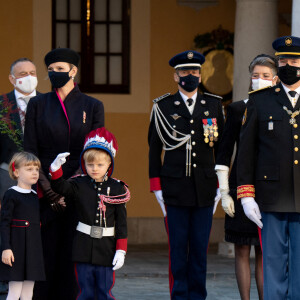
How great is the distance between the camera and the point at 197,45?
47.3 ft

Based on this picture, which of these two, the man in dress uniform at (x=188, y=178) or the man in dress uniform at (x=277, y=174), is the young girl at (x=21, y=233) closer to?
the man in dress uniform at (x=188, y=178)

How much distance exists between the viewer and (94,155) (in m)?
7.31

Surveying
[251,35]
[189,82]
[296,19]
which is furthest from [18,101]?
[251,35]

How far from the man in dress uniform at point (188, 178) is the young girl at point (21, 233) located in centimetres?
112

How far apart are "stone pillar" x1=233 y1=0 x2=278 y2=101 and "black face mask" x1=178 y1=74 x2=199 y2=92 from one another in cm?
438

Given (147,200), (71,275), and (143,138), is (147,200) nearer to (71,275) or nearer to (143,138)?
(143,138)

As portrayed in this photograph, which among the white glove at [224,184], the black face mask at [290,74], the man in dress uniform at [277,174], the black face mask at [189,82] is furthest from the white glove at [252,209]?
the black face mask at [189,82]

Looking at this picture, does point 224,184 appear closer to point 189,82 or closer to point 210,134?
point 210,134

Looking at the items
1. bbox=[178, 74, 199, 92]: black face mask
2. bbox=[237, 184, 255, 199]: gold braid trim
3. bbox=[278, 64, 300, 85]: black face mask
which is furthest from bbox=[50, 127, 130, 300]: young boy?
bbox=[278, 64, 300, 85]: black face mask

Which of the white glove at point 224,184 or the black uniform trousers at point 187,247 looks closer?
the white glove at point 224,184

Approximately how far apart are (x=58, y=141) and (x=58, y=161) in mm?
656

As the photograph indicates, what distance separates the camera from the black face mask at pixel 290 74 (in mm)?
6797

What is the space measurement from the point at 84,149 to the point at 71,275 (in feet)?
3.08

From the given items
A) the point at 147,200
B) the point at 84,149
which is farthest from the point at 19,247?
the point at 147,200
